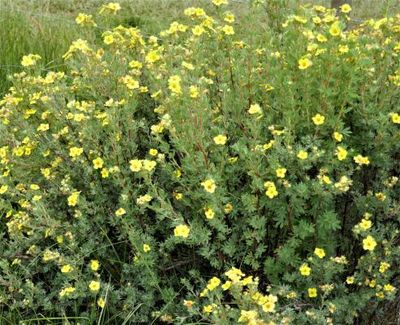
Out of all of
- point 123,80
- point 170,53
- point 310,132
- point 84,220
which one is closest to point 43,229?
point 84,220

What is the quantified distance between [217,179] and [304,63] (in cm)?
62

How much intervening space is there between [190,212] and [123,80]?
735 mm

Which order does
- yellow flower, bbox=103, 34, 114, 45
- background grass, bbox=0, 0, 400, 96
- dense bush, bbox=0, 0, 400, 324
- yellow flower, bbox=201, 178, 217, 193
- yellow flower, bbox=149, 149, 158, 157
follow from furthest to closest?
background grass, bbox=0, 0, 400, 96, yellow flower, bbox=103, 34, 114, 45, yellow flower, bbox=149, 149, 158, 157, dense bush, bbox=0, 0, 400, 324, yellow flower, bbox=201, 178, 217, 193

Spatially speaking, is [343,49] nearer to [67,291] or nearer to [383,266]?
[383,266]

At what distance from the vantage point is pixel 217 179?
226cm

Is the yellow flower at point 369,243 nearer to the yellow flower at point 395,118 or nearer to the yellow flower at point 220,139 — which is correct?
the yellow flower at point 395,118

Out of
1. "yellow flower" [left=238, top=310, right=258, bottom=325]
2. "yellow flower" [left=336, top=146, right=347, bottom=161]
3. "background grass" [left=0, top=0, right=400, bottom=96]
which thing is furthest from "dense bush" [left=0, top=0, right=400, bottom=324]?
"background grass" [left=0, top=0, right=400, bottom=96]

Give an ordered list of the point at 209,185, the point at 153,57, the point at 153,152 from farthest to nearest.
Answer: the point at 153,57, the point at 153,152, the point at 209,185

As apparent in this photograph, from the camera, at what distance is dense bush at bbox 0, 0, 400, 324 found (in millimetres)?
2277

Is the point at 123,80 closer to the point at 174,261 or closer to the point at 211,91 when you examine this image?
the point at 211,91

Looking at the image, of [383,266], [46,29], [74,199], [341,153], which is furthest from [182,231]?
[46,29]

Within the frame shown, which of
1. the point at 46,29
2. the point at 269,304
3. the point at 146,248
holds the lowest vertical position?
the point at 146,248

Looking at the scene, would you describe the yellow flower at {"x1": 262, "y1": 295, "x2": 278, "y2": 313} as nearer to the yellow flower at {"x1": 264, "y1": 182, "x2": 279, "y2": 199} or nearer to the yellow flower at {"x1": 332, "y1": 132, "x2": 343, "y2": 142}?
the yellow flower at {"x1": 264, "y1": 182, "x2": 279, "y2": 199}

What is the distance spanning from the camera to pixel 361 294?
2.32m
